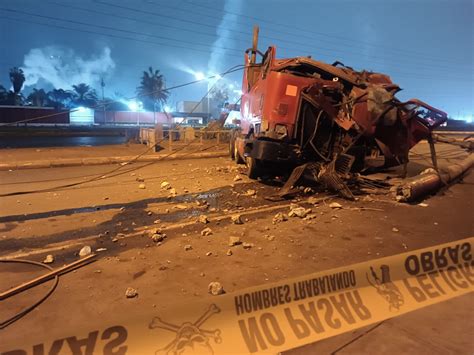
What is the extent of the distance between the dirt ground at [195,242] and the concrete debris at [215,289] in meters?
0.10

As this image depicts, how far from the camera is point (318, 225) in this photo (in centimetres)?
540

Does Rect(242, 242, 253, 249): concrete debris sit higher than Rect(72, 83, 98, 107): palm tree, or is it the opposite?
Rect(72, 83, 98, 107): palm tree

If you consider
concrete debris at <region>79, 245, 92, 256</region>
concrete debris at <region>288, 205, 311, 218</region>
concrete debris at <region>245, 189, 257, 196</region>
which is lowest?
concrete debris at <region>79, 245, 92, 256</region>

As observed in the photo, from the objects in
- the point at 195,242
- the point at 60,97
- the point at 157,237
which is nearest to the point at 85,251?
the point at 157,237

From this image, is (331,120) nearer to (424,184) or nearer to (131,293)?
(424,184)

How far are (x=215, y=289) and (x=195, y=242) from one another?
143 cm

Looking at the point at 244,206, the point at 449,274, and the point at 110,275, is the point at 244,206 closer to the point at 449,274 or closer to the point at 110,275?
the point at 110,275

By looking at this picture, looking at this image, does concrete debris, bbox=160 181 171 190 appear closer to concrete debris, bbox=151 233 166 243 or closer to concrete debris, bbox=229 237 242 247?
concrete debris, bbox=151 233 166 243

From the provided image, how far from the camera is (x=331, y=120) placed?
7.10 m

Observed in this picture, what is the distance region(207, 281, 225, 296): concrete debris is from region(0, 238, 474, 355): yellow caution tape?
0.85 m

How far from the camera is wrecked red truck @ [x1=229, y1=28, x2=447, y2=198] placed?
6938 millimetres

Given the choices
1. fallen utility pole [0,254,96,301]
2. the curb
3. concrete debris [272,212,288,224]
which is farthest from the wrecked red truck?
the curb

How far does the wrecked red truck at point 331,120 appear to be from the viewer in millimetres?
6938

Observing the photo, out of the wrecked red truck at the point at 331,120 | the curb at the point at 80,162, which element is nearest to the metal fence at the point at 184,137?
the curb at the point at 80,162
